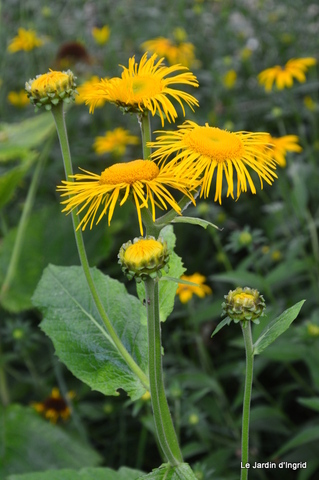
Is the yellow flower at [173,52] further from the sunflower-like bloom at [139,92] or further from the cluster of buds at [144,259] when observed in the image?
the cluster of buds at [144,259]

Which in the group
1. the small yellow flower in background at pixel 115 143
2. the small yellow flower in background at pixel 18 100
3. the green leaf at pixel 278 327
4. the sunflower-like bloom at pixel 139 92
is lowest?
the green leaf at pixel 278 327

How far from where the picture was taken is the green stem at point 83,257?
30.3 inches

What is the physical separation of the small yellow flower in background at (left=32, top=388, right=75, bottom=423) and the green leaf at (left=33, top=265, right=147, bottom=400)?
80 centimetres

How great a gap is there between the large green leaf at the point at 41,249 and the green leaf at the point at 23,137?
0.23m

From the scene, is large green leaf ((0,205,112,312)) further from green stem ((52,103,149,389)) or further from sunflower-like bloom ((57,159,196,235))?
sunflower-like bloom ((57,159,196,235))

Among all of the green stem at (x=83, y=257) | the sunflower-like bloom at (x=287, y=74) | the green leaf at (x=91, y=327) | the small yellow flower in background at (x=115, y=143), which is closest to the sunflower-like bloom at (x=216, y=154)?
the green stem at (x=83, y=257)

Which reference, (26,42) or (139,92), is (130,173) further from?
(26,42)

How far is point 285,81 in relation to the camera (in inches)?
80.9

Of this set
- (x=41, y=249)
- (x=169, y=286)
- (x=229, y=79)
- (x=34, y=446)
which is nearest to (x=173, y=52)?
(x=229, y=79)

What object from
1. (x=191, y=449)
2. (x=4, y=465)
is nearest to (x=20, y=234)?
(x=4, y=465)

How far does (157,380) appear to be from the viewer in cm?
75

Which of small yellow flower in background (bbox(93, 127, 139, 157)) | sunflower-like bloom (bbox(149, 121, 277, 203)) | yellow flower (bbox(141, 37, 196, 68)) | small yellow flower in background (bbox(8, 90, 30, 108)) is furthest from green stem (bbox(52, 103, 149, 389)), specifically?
small yellow flower in background (bbox(8, 90, 30, 108))

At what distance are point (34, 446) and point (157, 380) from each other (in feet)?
3.01

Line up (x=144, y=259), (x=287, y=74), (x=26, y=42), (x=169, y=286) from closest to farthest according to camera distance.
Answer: (x=144, y=259), (x=169, y=286), (x=287, y=74), (x=26, y=42)
